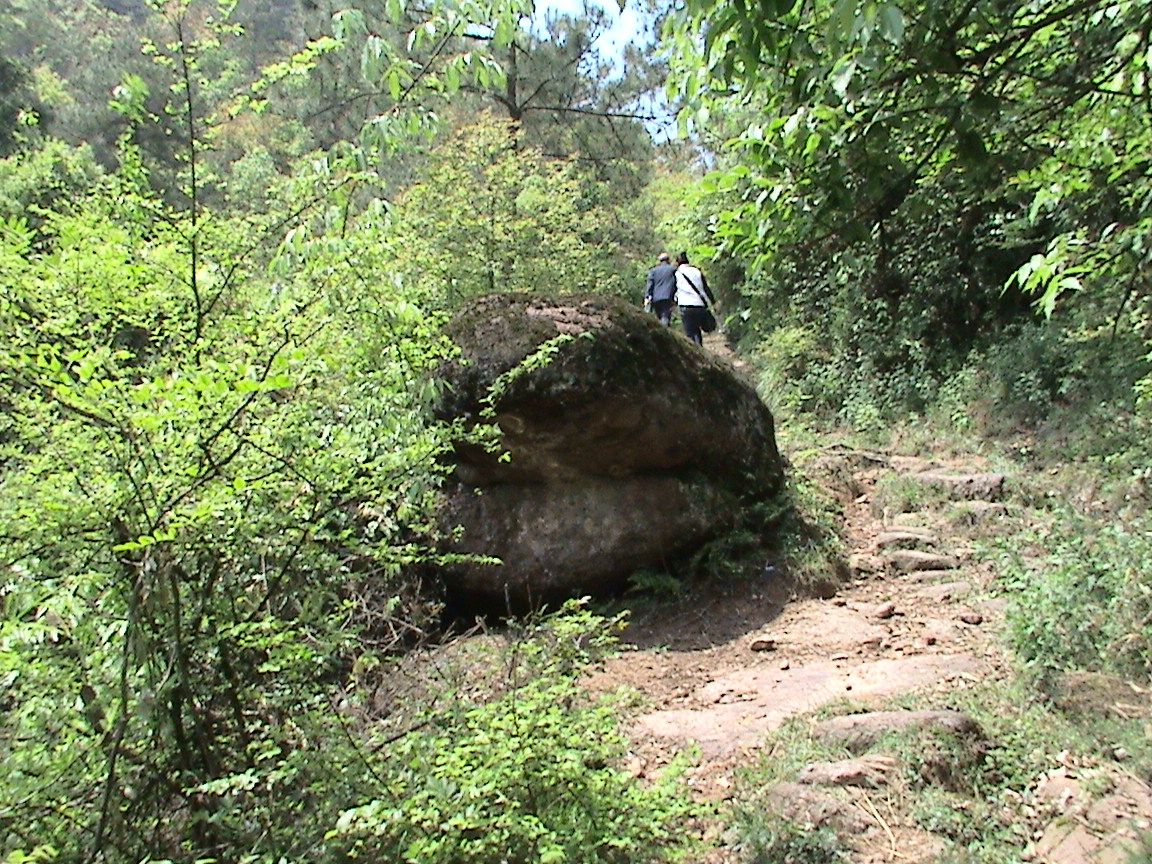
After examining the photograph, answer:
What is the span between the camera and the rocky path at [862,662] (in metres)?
2.81

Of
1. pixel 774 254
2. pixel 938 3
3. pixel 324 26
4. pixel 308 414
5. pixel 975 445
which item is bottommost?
pixel 975 445

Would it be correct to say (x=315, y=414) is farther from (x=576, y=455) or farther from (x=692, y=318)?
(x=692, y=318)

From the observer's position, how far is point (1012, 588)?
4801mm

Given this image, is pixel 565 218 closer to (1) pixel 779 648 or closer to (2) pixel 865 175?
(1) pixel 779 648

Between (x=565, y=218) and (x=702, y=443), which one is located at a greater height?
(x=565, y=218)

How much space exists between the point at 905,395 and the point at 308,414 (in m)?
8.55

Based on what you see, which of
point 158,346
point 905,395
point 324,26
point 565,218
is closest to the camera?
point 158,346

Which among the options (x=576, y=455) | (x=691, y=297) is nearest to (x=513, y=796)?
(x=576, y=455)

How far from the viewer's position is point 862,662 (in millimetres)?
4699

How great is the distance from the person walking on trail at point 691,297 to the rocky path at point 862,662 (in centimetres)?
315

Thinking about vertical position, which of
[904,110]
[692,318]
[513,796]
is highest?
[692,318]

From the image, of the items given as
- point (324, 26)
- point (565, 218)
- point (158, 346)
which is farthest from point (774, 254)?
point (324, 26)

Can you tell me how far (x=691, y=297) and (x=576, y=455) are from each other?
4.59 meters

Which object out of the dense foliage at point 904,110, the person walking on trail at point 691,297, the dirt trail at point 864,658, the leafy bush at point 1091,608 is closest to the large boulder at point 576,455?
the dirt trail at point 864,658
